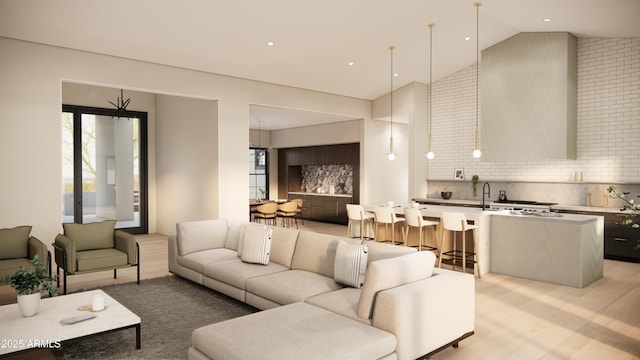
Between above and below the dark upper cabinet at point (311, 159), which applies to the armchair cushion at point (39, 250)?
below

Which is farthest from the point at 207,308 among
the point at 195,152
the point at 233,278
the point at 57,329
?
the point at 195,152

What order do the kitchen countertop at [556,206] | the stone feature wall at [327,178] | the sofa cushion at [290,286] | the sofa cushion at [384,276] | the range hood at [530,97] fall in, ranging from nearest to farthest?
the sofa cushion at [384,276]
the sofa cushion at [290,286]
the kitchen countertop at [556,206]
the range hood at [530,97]
the stone feature wall at [327,178]

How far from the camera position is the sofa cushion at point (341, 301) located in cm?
319

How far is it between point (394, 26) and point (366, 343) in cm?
548

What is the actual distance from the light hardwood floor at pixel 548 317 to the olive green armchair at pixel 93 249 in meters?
0.45

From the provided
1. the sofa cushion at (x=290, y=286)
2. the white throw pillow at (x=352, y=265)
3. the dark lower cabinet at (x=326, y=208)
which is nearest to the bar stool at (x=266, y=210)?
the dark lower cabinet at (x=326, y=208)

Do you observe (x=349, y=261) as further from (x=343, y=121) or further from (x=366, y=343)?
(x=343, y=121)

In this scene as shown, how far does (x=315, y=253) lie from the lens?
14.7 ft

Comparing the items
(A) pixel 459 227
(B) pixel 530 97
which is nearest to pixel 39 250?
(A) pixel 459 227

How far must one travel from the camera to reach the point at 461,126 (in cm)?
943

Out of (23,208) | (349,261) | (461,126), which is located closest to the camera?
(349,261)

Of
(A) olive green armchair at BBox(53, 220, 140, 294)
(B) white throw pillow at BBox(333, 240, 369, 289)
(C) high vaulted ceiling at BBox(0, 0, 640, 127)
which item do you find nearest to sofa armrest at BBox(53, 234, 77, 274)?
(A) olive green armchair at BBox(53, 220, 140, 294)

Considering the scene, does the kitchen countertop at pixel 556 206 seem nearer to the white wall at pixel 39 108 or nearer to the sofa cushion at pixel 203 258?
the sofa cushion at pixel 203 258

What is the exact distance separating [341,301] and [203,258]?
8.01ft
